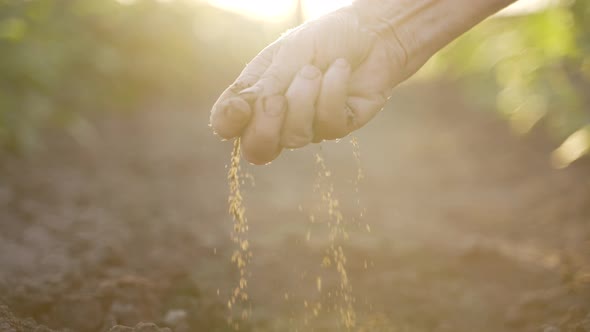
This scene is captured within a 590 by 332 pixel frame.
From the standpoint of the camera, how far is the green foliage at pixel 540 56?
345cm

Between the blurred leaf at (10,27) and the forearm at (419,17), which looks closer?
the forearm at (419,17)

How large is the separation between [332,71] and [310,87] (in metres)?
0.10

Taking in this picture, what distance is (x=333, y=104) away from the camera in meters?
1.64

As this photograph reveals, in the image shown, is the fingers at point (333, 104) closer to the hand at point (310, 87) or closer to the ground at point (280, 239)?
the hand at point (310, 87)

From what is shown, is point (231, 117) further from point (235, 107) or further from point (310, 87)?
point (310, 87)

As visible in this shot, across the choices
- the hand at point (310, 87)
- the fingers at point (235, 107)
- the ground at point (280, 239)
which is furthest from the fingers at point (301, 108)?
the ground at point (280, 239)

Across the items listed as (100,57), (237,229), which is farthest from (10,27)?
(237,229)

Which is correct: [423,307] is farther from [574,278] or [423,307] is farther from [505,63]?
[505,63]

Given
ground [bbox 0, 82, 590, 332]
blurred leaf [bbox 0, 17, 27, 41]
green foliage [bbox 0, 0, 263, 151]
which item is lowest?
ground [bbox 0, 82, 590, 332]

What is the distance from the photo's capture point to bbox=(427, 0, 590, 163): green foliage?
11.3ft

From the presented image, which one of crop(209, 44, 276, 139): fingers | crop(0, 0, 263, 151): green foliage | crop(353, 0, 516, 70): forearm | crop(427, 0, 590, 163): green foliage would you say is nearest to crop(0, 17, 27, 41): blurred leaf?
crop(0, 0, 263, 151): green foliage

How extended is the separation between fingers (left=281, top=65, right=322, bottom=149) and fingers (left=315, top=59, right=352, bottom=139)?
2 cm

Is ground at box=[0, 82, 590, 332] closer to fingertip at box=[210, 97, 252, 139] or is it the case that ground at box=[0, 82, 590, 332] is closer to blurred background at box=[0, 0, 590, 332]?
blurred background at box=[0, 0, 590, 332]

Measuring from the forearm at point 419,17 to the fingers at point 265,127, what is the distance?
49 cm
